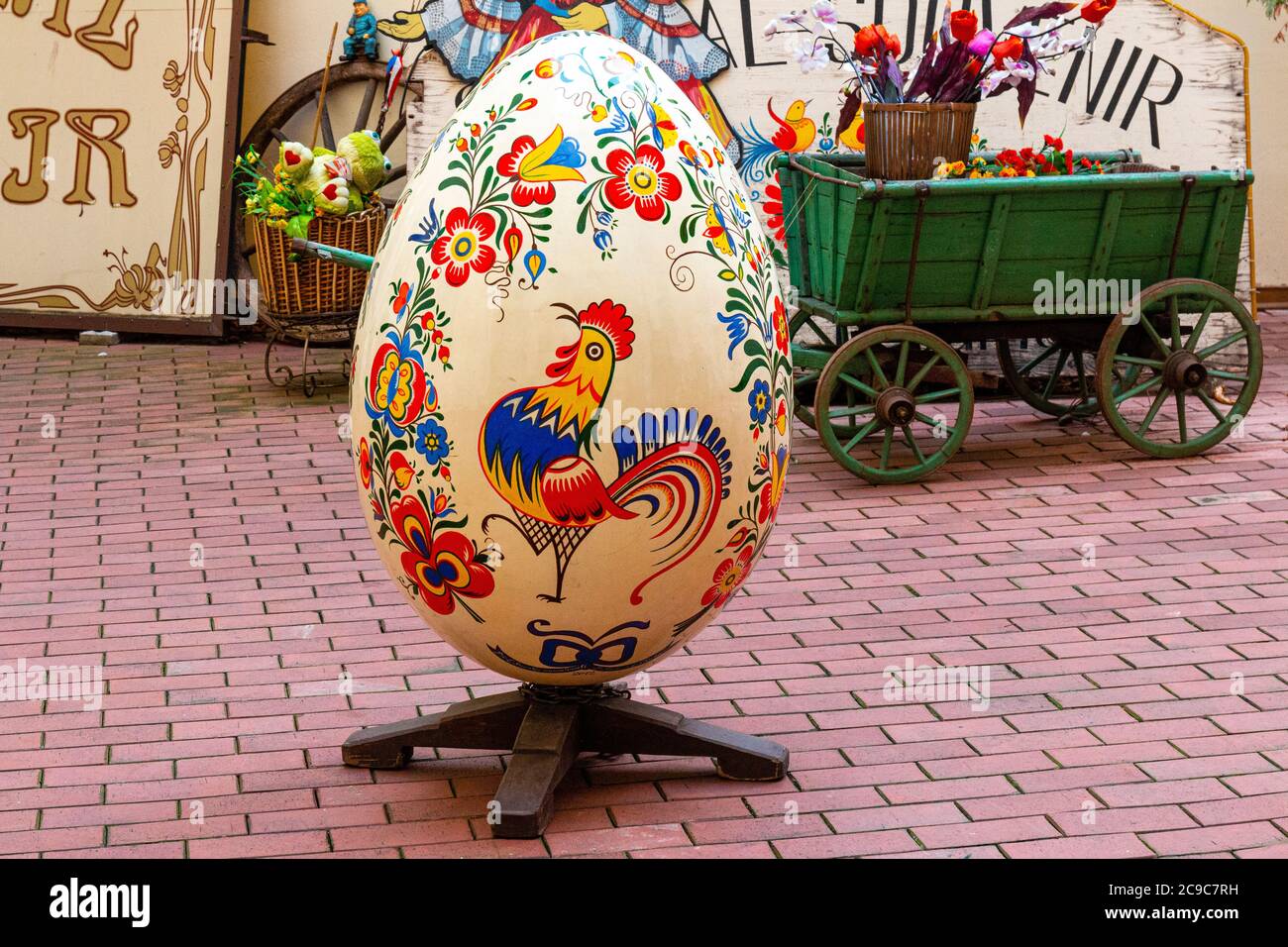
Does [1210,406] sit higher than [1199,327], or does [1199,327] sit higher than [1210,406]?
[1199,327]

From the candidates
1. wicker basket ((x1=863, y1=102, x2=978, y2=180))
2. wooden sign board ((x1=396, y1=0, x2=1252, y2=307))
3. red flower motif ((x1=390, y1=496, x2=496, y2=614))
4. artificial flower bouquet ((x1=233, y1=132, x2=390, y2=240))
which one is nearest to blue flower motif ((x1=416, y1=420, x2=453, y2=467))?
red flower motif ((x1=390, y1=496, x2=496, y2=614))

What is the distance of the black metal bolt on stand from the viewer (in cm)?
366

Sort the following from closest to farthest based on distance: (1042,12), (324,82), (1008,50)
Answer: (1008,50) → (1042,12) → (324,82)

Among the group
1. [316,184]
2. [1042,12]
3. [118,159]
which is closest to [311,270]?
[316,184]

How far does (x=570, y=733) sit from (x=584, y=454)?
2.53ft

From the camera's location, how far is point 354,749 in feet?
12.4

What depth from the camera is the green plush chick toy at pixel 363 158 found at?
750 centimetres

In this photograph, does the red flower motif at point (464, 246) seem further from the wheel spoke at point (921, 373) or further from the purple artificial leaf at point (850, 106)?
the purple artificial leaf at point (850, 106)

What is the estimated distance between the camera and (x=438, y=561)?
3361 mm

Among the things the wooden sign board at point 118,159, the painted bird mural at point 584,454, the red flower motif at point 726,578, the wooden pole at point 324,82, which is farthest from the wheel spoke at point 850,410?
the wooden sign board at point 118,159

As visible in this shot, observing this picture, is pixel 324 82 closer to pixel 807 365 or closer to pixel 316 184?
pixel 316 184

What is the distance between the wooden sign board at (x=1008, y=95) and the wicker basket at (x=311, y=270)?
0.63m

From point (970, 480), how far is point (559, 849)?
10.7 feet

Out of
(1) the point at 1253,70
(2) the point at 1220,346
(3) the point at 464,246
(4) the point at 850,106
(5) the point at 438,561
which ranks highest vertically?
(1) the point at 1253,70
